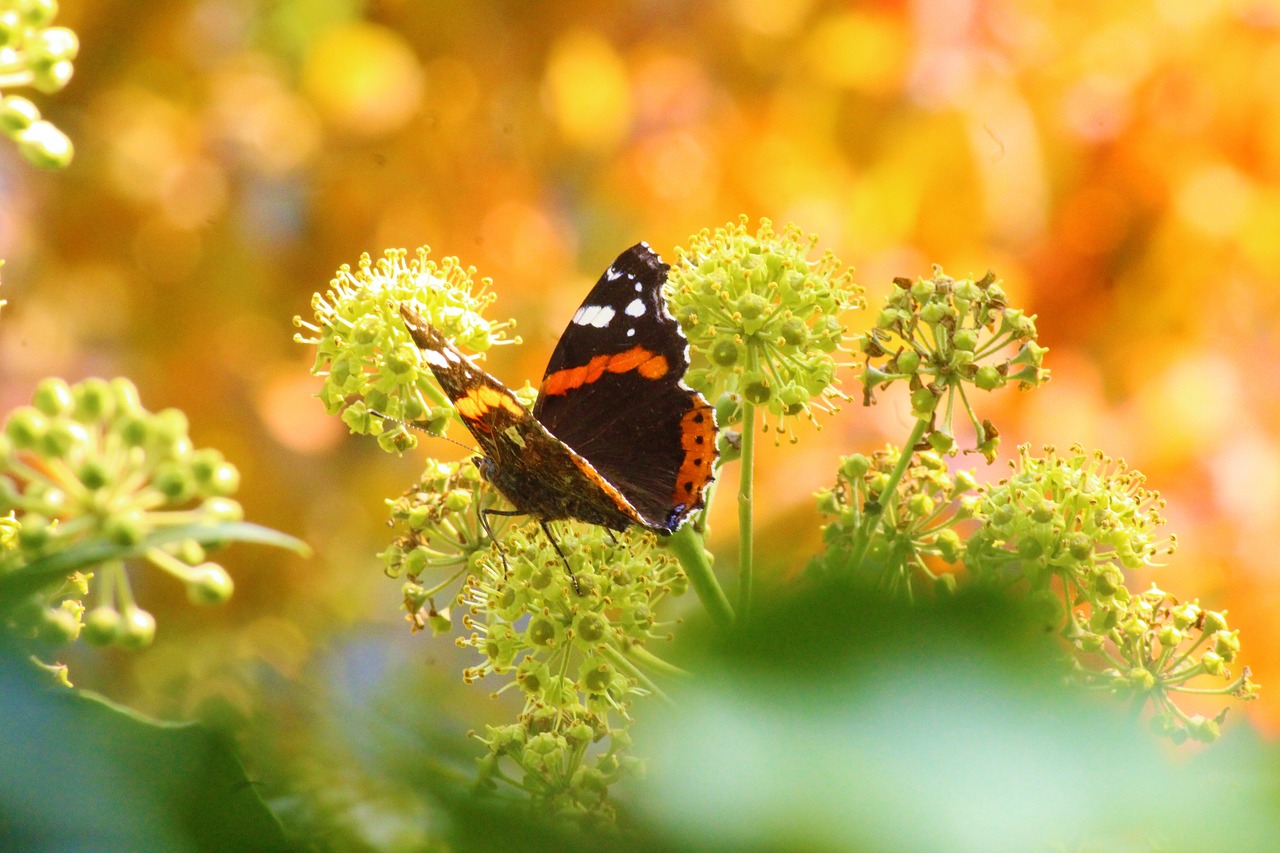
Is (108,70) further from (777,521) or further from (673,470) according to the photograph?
(673,470)

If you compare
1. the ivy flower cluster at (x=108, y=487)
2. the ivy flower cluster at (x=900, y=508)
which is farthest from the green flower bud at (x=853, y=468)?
the ivy flower cluster at (x=108, y=487)

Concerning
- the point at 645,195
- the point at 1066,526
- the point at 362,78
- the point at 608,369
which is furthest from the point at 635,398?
the point at 362,78

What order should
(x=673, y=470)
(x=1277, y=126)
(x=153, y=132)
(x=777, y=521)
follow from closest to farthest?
(x=673, y=470) < (x=777, y=521) < (x=1277, y=126) < (x=153, y=132)

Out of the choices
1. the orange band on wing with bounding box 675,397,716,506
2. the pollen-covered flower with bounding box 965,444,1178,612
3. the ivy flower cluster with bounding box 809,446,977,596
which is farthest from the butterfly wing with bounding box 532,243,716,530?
the pollen-covered flower with bounding box 965,444,1178,612

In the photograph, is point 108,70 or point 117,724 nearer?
point 117,724

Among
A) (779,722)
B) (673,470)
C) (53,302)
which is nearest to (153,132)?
(53,302)

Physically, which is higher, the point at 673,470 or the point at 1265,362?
the point at 1265,362

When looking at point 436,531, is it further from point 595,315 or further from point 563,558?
point 595,315

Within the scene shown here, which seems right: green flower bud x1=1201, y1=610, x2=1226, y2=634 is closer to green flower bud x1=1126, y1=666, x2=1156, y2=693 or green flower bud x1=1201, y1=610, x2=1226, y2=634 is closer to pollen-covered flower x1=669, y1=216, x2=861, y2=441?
green flower bud x1=1126, y1=666, x2=1156, y2=693
